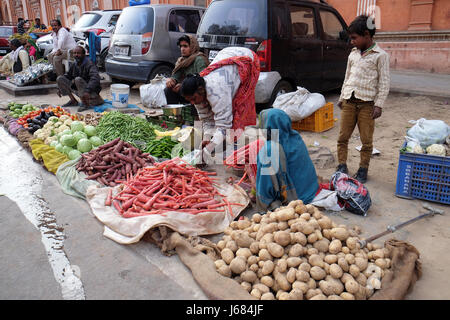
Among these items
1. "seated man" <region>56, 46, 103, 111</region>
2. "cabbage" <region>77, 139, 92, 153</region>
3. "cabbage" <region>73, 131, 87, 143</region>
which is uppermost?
"seated man" <region>56, 46, 103, 111</region>

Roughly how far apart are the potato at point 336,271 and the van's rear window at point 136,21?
756 centimetres

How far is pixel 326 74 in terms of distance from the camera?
784 cm

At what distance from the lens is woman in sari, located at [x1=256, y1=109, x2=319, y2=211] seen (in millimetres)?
3531

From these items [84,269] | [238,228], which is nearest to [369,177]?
[238,228]

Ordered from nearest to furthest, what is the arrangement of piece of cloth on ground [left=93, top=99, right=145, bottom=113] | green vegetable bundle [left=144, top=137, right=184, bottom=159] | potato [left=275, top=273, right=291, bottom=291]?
potato [left=275, top=273, right=291, bottom=291], green vegetable bundle [left=144, top=137, right=184, bottom=159], piece of cloth on ground [left=93, top=99, right=145, bottom=113]

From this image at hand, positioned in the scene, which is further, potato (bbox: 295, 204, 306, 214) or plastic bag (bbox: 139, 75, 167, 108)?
plastic bag (bbox: 139, 75, 167, 108)

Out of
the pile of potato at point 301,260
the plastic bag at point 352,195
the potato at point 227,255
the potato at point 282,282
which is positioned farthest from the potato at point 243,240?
the plastic bag at point 352,195

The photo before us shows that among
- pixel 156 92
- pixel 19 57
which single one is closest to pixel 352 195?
pixel 156 92

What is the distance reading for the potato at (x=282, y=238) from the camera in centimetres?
278

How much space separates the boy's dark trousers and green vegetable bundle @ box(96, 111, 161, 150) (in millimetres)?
2831

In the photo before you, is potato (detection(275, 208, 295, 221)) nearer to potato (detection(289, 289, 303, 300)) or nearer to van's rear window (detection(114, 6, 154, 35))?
potato (detection(289, 289, 303, 300))

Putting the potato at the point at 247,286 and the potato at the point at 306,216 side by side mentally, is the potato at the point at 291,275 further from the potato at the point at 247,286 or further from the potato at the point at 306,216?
the potato at the point at 306,216

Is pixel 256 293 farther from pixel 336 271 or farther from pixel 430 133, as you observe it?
pixel 430 133

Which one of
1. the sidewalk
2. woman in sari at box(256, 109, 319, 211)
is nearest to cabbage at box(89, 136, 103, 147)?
woman in sari at box(256, 109, 319, 211)
